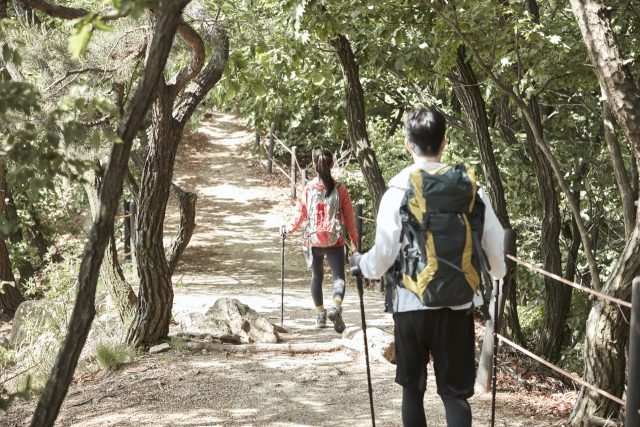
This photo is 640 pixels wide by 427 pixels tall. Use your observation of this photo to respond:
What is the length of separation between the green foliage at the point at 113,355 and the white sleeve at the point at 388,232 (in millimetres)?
2961

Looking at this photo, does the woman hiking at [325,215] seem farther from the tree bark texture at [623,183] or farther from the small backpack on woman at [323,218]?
the tree bark texture at [623,183]

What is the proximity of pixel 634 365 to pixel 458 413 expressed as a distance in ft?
3.36

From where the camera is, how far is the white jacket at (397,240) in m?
2.29

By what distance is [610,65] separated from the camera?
3367mm

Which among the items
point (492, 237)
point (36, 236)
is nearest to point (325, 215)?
point (492, 237)

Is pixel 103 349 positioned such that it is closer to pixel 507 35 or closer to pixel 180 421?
pixel 180 421

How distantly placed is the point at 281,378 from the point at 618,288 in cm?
241

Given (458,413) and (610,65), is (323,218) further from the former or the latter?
(458,413)

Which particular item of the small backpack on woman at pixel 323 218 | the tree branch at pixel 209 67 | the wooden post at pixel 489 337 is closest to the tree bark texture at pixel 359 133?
the small backpack on woman at pixel 323 218

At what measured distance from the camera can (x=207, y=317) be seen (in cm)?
560

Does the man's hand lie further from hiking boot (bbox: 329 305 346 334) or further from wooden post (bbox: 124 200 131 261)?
wooden post (bbox: 124 200 131 261)

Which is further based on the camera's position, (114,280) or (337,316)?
(114,280)

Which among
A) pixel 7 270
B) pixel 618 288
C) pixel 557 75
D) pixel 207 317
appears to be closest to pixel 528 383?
pixel 618 288

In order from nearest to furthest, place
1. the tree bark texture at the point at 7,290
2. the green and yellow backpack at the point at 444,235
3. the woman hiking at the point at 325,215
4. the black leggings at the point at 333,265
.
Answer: the green and yellow backpack at the point at 444,235, the woman hiking at the point at 325,215, the black leggings at the point at 333,265, the tree bark texture at the point at 7,290
